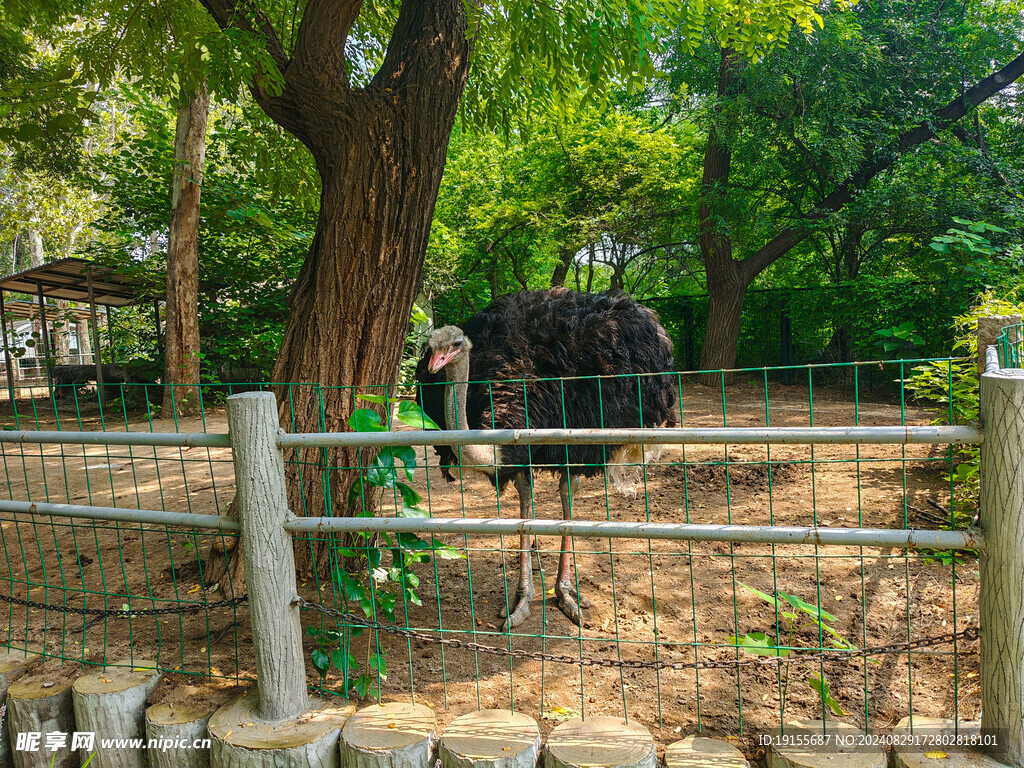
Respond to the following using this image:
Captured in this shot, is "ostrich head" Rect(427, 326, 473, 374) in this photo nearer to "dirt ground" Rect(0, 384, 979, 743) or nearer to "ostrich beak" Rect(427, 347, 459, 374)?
"ostrich beak" Rect(427, 347, 459, 374)

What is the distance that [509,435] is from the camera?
2.04 meters

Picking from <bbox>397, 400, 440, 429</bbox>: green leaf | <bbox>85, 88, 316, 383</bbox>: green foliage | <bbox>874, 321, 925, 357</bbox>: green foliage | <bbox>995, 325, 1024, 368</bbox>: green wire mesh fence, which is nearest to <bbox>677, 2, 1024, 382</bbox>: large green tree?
<bbox>874, 321, 925, 357</bbox>: green foliage

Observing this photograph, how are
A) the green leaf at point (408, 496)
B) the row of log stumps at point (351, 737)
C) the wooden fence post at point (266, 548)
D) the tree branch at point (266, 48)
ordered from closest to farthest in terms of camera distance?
1. the row of log stumps at point (351, 737)
2. the wooden fence post at point (266, 548)
3. the green leaf at point (408, 496)
4. the tree branch at point (266, 48)

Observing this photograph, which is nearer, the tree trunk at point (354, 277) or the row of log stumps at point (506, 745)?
the row of log stumps at point (506, 745)

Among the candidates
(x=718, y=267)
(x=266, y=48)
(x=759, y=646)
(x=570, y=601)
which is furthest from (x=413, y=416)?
(x=718, y=267)

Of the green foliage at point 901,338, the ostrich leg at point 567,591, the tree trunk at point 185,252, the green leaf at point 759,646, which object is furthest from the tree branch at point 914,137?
the green leaf at point 759,646

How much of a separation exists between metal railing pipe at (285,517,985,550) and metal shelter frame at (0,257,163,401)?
401 inches

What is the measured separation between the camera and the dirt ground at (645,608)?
7.88 ft

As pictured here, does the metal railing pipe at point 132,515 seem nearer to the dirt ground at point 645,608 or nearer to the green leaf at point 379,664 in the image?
the dirt ground at point 645,608

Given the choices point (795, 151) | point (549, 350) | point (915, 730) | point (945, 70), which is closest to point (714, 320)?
point (795, 151)

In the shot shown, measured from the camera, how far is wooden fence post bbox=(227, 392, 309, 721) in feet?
7.23

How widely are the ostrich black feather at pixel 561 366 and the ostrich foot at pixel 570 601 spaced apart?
1.86 feet

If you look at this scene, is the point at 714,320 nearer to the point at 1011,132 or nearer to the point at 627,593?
the point at 1011,132

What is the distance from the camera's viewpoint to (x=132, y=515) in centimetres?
244
